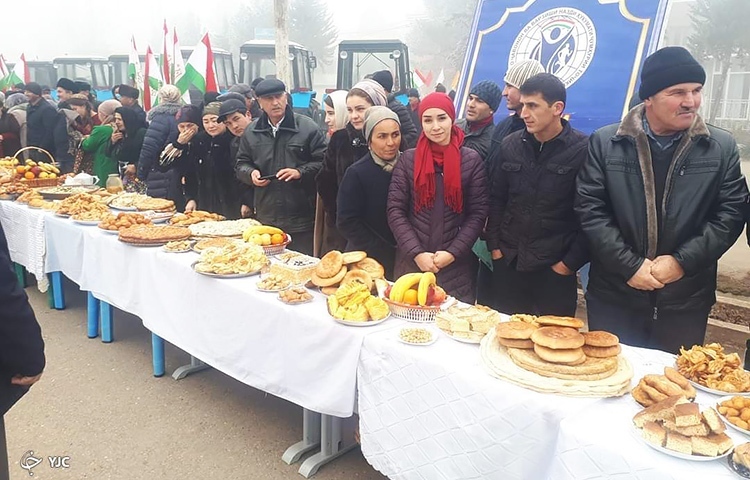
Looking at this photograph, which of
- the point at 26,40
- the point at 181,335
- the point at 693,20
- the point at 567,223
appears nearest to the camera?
the point at 567,223

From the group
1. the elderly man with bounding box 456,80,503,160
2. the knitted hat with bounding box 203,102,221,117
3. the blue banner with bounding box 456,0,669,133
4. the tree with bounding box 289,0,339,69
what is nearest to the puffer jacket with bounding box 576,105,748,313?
the elderly man with bounding box 456,80,503,160

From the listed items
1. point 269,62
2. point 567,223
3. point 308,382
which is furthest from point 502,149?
point 269,62

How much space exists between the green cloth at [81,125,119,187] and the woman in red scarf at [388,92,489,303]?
4.14 m

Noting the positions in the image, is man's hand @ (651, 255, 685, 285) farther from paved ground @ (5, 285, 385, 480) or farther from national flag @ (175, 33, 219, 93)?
national flag @ (175, 33, 219, 93)

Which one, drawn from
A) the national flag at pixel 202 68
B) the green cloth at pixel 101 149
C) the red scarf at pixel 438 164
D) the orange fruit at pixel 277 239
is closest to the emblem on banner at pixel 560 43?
the red scarf at pixel 438 164

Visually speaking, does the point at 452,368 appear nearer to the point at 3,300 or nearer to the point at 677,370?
the point at 677,370

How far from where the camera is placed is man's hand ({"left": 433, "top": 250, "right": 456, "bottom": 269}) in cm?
271

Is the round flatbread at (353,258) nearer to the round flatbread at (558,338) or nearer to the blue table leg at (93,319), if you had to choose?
the round flatbread at (558,338)

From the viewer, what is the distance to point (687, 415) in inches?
53.7

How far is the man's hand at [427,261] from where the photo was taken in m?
A: 2.71

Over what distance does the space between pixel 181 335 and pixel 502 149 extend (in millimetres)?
1972

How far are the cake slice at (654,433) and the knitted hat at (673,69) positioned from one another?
137 centimetres

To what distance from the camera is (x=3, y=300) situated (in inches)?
61.0

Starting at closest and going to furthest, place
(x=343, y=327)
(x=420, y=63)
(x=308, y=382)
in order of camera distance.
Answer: (x=343, y=327), (x=308, y=382), (x=420, y=63)
